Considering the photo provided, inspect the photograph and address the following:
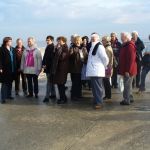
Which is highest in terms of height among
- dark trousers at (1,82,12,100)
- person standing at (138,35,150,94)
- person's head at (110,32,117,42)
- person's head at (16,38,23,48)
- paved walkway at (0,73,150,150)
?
person's head at (110,32,117,42)

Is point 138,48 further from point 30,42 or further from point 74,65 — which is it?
point 30,42

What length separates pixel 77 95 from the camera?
36.8 feet

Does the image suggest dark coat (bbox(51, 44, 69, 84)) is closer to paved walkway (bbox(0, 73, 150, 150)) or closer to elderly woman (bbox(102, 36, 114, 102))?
paved walkway (bbox(0, 73, 150, 150))

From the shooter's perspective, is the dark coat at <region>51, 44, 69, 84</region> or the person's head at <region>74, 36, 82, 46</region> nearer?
the dark coat at <region>51, 44, 69, 84</region>

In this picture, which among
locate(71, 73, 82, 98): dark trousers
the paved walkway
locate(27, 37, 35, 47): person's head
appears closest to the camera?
the paved walkway

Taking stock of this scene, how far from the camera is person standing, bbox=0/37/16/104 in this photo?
433 inches

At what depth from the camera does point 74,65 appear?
423 inches

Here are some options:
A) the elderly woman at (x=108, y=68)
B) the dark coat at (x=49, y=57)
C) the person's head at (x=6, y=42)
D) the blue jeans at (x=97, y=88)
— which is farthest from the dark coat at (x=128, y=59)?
A: the person's head at (x=6, y=42)

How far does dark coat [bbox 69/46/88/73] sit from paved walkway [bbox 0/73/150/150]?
2.84 feet

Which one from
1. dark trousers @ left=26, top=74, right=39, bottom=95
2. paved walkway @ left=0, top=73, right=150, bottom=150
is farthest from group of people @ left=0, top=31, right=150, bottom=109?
paved walkway @ left=0, top=73, right=150, bottom=150

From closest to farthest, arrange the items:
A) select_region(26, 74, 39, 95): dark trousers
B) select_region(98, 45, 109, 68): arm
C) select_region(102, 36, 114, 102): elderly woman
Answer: select_region(98, 45, 109, 68): arm < select_region(102, 36, 114, 102): elderly woman < select_region(26, 74, 39, 95): dark trousers

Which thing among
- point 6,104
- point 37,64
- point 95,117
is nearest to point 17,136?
point 95,117

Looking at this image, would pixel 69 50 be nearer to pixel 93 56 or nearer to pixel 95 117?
pixel 93 56

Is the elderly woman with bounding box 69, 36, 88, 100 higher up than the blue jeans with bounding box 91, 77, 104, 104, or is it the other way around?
the elderly woman with bounding box 69, 36, 88, 100
